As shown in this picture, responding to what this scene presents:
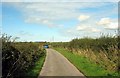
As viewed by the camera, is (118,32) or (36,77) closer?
(36,77)

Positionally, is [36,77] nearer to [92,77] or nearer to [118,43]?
[92,77]

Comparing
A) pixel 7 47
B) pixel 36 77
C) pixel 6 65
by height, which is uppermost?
pixel 7 47

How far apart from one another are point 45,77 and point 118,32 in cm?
665

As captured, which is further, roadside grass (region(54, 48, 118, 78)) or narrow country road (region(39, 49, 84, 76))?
narrow country road (region(39, 49, 84, 76))

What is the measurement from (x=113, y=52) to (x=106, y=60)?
1.15 metres

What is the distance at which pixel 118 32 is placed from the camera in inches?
782

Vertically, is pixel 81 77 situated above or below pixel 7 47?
below

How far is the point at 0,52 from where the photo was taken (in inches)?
469

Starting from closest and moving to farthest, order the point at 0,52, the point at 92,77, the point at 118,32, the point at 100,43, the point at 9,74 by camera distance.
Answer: the point at 0,52 → the point at 9,74 → the point at 92,77 → the point at 118,32 → the point at 100,43

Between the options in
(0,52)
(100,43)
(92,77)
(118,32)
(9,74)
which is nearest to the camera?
(0,52)

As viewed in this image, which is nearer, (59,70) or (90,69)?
(90,69)

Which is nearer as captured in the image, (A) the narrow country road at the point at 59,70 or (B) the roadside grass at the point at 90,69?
(B) the roadside grass at the point at 90,69

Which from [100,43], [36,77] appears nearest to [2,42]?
[36,77]

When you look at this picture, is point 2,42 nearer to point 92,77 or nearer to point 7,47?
point 7,47
